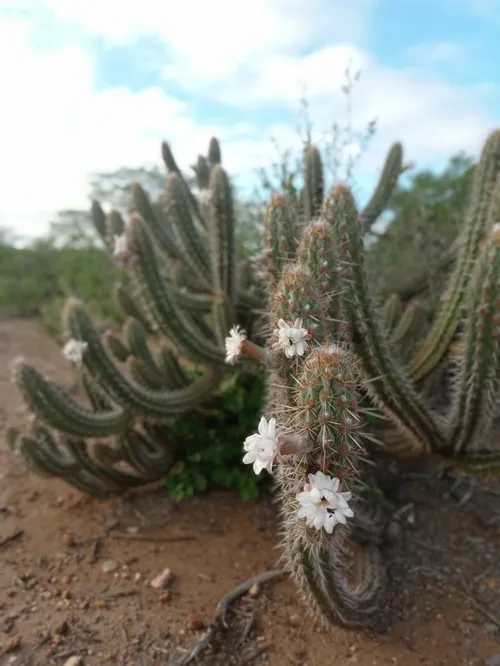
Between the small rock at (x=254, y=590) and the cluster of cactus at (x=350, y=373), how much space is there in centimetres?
42

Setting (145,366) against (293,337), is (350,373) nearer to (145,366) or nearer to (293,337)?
(293,337)

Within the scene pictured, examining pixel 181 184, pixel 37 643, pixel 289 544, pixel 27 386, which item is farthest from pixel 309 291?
pixel 181 184

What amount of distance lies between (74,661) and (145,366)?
164cm

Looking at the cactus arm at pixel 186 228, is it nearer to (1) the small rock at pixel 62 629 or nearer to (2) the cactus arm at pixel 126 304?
(2) the cactus arm at pixel 126 304

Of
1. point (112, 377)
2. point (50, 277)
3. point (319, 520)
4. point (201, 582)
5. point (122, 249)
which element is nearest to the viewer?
point (319, 520)

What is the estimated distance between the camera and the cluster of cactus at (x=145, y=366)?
A: 2881 mm

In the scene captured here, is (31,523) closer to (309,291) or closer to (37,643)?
(37,643)

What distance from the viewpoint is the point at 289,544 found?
1.96 metres

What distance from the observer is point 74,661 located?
2.16m

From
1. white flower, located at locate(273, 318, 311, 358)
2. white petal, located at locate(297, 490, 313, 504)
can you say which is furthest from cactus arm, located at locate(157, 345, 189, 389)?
white petal, located at locate(297, 490, 313, 504)

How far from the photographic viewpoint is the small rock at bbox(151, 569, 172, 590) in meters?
2.63

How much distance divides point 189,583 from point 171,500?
29.0 inches

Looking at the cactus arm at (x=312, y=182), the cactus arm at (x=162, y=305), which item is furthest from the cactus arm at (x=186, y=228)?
the cactus arm at (x=312, y=182)

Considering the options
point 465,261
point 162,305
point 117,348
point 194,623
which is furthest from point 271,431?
point 117,348
